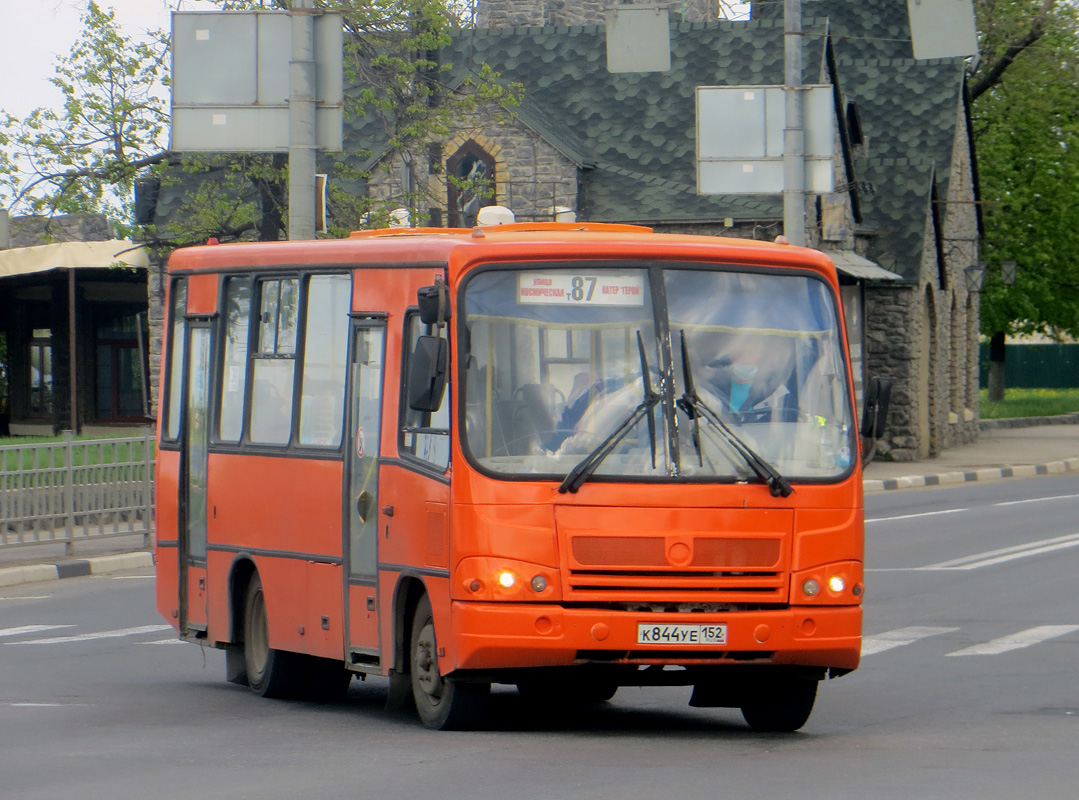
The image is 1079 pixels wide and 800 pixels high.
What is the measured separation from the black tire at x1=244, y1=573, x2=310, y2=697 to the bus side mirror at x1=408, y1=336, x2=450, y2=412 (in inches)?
119

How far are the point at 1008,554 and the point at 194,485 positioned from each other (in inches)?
421

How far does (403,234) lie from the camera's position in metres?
11.0

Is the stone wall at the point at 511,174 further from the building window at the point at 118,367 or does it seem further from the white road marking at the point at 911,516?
the building window at the point at 118,367

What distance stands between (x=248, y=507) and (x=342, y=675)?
119 centimetres

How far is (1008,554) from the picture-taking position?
67.3 feet

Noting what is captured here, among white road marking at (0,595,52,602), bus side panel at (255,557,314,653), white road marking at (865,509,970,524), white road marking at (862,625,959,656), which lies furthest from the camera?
white road marking at (865,509,970,524)

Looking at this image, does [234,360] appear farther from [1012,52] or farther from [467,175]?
[1012,52]

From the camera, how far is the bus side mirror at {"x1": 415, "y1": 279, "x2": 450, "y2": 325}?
921 cm

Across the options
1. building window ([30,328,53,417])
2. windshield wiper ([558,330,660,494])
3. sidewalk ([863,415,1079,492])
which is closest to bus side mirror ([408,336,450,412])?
windshield wiper ([558,330,660,494])

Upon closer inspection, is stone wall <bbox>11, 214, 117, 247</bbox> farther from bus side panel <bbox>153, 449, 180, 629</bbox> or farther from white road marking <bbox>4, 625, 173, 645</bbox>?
bus side panel <bbox>153, 449, 180, 629</bbox>

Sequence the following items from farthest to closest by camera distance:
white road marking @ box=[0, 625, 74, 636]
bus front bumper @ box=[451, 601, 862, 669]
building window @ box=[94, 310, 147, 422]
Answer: building window @ box=[94, 310, 147, 422], white road marking @ box=[0, 625, 74, 636], bus front bumper @ box=[451, 601, 862, 669]

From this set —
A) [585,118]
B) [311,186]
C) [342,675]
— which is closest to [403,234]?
[342,675]

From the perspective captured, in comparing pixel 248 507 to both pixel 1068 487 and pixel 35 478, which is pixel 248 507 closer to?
pixel 35 478

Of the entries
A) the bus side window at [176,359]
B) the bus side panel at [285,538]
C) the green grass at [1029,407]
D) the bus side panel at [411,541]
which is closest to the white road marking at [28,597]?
the bus side window at [176,359]
